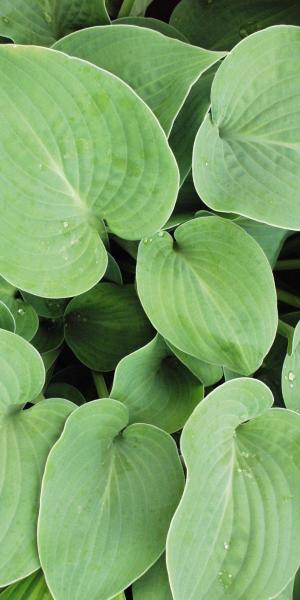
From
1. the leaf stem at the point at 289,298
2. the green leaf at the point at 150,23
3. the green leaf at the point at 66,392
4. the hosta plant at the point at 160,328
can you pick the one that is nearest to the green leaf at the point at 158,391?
the hosta plant at the point at 160,328

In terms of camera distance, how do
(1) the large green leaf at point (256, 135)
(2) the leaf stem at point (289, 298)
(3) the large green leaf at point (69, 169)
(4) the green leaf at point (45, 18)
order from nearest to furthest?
1. (3) the large green leaf at point (69, 169)
2. (1) the large green leaf at point (256, 135)
3. (4) the green leaf at point (45, 18)
4. (2) the leaf stem at point (289, 298)

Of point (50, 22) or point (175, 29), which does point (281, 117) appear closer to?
point (175, 29)

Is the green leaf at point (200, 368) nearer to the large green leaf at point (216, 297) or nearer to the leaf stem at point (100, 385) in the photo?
the large green leaf at point (216, 297)

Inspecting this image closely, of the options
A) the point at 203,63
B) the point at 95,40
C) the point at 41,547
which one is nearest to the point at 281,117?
the point at 203,63

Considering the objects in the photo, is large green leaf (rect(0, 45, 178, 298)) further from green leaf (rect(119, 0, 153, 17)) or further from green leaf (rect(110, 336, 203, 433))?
green leaf (rect(119, 0, 153, 17))

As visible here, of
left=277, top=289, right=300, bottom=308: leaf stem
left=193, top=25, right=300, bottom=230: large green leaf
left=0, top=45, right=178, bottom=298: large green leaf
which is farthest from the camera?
left=277, top=289, right=300, bottom=308: leaf stem

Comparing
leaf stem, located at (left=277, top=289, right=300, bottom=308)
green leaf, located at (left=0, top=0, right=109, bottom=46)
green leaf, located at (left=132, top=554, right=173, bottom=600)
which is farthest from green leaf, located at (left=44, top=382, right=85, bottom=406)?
green leaf, located at (left=0, top=0, right=109, bottom=46)
